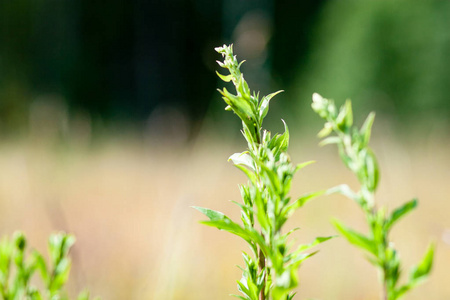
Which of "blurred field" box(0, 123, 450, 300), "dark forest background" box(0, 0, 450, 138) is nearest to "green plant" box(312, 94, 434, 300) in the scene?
"blurred field" box(0, 123, 450, 300)

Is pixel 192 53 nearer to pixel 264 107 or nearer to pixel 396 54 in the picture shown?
pixel 396 54

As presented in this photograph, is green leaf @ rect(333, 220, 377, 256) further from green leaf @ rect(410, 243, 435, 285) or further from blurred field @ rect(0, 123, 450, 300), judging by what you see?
blurred field @ rect(0, 123, 450, 300)

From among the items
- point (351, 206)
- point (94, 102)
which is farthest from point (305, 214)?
point (94, 102)

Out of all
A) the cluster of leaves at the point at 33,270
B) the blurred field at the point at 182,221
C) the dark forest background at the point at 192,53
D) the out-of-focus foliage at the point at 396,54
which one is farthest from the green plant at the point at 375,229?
the dark forest background at the point at 192,53

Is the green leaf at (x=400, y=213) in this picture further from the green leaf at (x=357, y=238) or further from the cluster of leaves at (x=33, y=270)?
the cluster of leaves at (x=33, y=270)

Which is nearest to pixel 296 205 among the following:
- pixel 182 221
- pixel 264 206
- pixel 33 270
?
pixel 264 206

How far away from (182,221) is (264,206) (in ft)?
3.03

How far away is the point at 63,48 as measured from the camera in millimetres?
12102

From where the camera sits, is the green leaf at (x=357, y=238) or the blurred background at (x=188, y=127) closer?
the green leaf at (x=357, y=238)

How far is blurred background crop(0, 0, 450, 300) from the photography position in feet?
4.74

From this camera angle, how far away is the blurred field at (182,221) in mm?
1256

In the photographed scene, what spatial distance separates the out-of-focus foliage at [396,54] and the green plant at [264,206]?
21.4 ft

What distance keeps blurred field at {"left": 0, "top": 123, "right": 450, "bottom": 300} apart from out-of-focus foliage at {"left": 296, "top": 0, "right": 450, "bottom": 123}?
3825 millimetres

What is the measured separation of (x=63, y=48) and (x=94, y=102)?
1.66 meters
